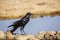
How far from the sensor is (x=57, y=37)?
3.49 meters

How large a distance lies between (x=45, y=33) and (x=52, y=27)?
4.1 inches

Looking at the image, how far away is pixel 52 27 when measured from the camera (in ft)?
11.5

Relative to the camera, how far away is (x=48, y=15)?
138 inches

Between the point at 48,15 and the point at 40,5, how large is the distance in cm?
15

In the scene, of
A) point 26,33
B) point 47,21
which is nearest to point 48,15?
point 47,21

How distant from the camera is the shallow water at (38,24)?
349cm

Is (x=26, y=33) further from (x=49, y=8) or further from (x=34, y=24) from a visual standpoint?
(x=49, y=8)

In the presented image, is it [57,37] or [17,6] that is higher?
[17,6]

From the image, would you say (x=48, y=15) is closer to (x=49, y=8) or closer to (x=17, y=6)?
(x=49, y=8)

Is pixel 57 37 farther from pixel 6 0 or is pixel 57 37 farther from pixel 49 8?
pixel 6 0

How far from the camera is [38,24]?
350 cm

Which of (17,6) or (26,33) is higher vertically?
(17,6)

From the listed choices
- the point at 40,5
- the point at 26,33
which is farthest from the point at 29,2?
the point at 26,33

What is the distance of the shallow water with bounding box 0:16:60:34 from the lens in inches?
138
